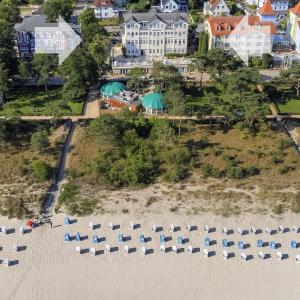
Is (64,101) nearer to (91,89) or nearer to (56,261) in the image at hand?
(91,89)

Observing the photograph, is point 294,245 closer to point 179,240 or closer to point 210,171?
point 179,240

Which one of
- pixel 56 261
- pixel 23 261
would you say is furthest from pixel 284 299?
pixel 23 261

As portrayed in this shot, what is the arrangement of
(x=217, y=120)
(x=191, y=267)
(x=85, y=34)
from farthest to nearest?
(x=85, y=34) < (x=217, y=120) < (x=191, y=267)

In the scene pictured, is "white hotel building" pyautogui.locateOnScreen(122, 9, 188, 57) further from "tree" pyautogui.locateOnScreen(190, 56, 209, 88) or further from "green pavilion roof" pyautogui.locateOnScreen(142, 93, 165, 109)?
"green pavilion roof" pyautogui.locateOnScreen(142, 93, 165, 109)

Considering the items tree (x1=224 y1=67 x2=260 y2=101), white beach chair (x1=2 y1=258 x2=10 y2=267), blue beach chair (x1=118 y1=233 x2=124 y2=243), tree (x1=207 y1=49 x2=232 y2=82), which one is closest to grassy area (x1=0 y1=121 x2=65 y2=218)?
white beach chair (x1=2 y1=258 x2=10 y2=267)

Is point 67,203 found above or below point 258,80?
below

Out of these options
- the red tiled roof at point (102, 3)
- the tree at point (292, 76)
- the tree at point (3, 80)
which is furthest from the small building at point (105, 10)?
the tree at point (292, 76)

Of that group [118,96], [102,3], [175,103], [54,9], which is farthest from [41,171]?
[102,3]
